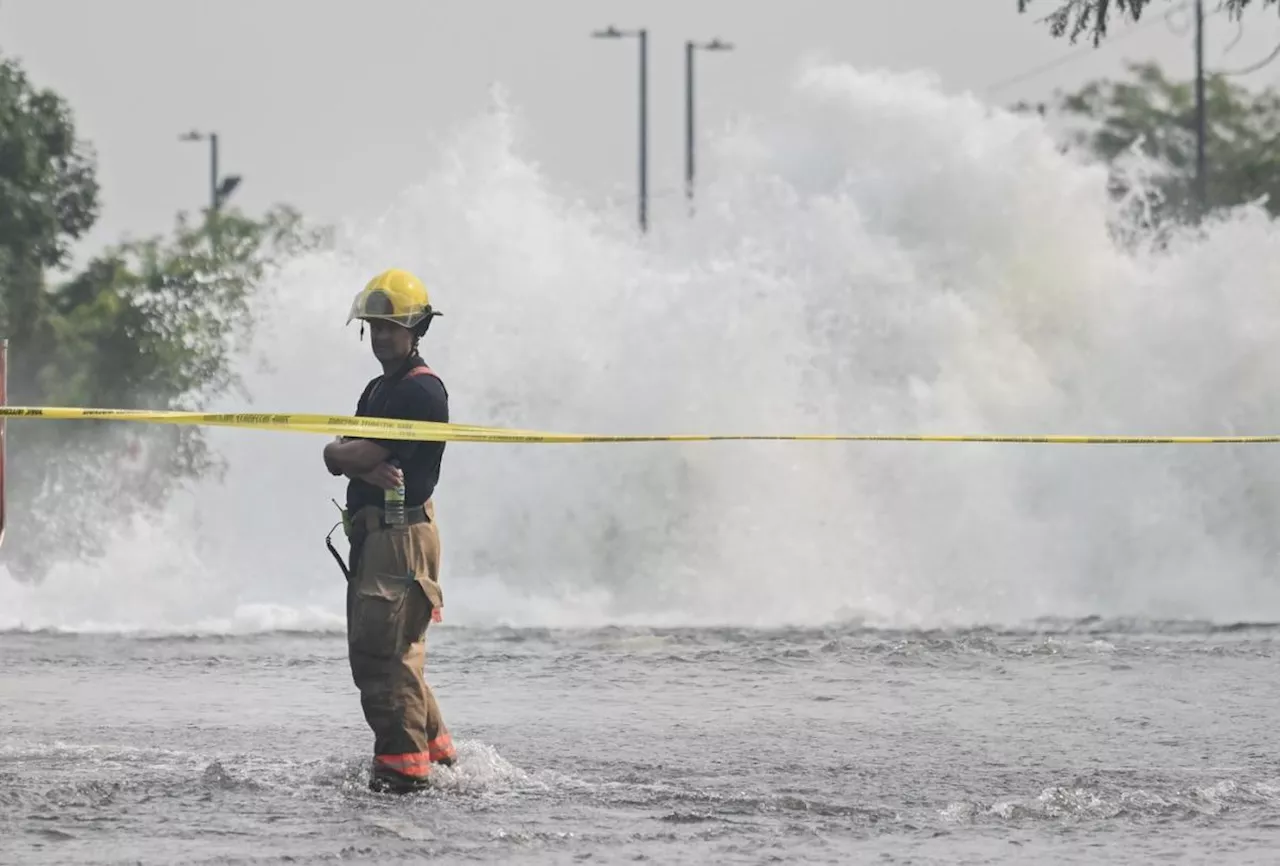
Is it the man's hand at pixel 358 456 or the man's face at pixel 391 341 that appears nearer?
the man's hand at pixel 358 456

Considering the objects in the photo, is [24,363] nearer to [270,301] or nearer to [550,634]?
[270,301]

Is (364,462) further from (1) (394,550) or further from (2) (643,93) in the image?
(2) (643,93)

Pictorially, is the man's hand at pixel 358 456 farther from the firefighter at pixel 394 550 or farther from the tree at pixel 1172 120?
the tree at pixel 1172 120

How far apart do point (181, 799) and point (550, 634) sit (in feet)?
22.3

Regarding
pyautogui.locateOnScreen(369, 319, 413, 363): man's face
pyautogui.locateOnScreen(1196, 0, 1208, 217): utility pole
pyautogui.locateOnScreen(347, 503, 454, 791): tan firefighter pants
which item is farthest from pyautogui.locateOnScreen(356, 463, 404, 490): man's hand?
pyautogui.locateOnScreen(1196, 0, 1208, 217): utility pole

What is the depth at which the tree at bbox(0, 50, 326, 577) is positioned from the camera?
26.1m

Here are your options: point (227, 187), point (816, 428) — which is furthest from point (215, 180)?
point (816, 428)

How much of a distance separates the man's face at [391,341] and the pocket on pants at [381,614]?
0.77 m

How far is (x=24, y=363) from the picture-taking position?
46219mm

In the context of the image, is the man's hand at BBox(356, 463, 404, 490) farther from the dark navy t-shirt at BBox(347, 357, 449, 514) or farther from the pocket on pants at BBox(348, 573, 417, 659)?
the pocket on pants at BBox(348, 573, 417, 659)

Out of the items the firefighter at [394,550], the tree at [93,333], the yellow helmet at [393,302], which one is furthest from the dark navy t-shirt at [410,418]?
the tree at [93,333]

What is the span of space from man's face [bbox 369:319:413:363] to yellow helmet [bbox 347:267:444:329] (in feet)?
0.10

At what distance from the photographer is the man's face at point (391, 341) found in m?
9.04

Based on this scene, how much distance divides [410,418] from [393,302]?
16.3 inches
